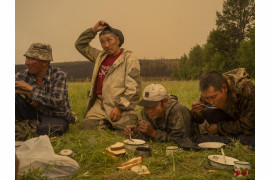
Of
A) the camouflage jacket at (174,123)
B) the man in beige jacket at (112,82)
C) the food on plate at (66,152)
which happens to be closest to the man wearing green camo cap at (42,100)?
the man in beige jacket at (112,82)

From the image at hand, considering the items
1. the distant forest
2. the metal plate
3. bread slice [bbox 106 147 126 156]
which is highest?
the distant forest

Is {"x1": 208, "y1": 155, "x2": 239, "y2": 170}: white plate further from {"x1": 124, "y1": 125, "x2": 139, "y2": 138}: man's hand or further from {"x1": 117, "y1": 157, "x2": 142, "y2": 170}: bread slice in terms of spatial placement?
{"x1": 124, "y1": 125, "x2": 139, "y2": 138}: man's hand

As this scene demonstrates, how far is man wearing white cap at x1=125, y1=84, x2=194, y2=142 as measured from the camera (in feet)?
11.5

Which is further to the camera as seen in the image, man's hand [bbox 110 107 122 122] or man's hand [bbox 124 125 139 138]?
man's hand [bbox 110 107 122 122]

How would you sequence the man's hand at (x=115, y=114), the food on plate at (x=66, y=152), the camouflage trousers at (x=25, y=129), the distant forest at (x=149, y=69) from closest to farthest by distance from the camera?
the food on plate at (x=66, y=152), the camouflage trousers at (x=25, y=129), the man's hand at (x=115, y=114), the distant forest at (x=149, y=69)

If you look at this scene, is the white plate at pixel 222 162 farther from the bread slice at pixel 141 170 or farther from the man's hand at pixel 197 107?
the man's hand at pixel 197 107

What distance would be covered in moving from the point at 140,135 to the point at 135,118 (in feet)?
2.36

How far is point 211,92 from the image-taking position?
3.21 meters

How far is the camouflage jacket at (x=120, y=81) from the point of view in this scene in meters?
4.39

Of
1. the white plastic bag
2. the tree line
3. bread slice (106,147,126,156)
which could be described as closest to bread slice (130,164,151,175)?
bread slice (106,147,126,156)

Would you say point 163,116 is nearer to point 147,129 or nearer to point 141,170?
point 147,129

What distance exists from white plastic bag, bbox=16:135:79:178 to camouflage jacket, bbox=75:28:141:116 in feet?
6.49

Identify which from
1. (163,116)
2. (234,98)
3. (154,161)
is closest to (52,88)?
(163,116)

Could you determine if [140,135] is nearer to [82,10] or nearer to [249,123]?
[249,123]
